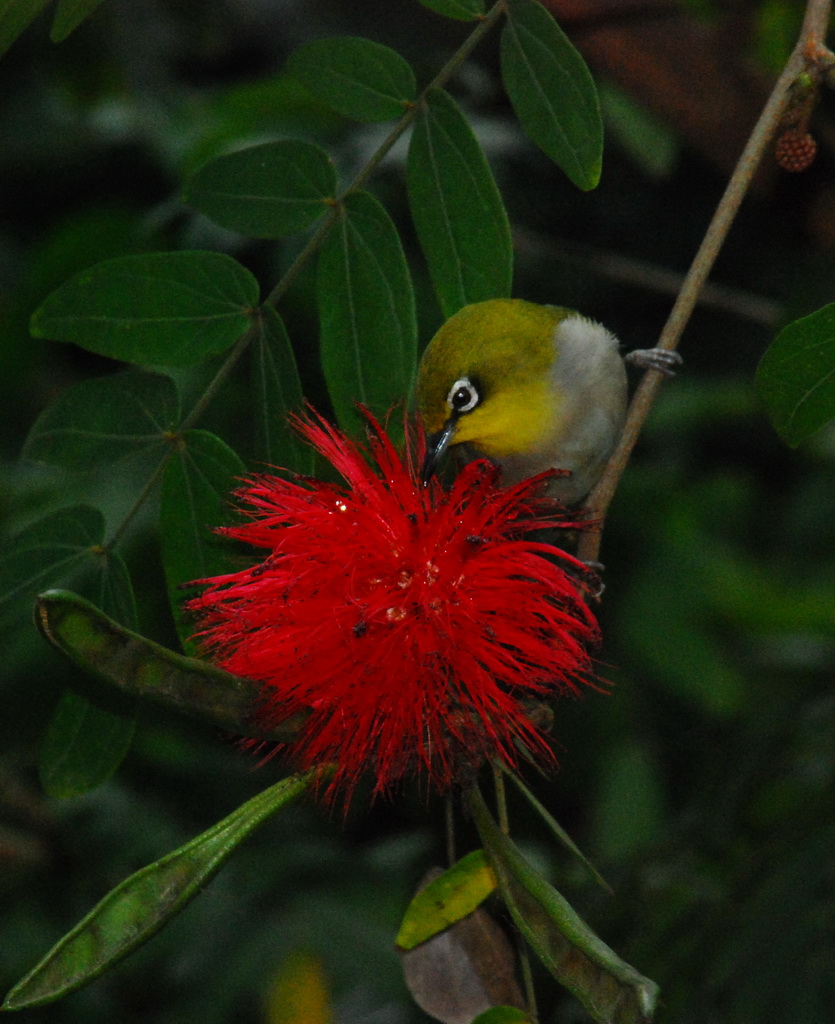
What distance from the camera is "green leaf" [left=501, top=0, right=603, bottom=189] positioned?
2.37 meters

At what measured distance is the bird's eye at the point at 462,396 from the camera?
10.0ft

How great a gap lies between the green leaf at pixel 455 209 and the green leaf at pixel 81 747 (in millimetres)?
1106

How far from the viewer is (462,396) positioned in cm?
307

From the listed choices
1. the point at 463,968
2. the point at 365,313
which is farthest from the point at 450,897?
the point at 365,313

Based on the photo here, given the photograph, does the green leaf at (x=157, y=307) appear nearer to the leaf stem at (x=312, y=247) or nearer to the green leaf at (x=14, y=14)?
the leaf stem at (x=312, y=247)

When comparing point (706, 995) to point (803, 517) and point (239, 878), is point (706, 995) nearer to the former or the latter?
point (239, 878)

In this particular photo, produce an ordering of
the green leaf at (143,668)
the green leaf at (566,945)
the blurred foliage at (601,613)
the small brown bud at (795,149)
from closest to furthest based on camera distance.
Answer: the green leaf at (566,945), the green leaf at (143,668), the small brown bud at (795,149), the blurred foliage at (601,613)

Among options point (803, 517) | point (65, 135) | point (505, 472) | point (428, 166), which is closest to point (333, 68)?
point (428, 166)

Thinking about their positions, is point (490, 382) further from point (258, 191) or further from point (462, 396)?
point (258, 191)

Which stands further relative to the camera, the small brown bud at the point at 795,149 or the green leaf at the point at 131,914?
the small brown bud at the point at 795,149

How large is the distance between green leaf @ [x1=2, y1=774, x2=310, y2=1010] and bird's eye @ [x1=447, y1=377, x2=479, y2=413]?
139 cm

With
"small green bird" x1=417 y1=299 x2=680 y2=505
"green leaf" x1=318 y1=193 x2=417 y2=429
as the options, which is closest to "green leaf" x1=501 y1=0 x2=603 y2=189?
"green leaf" x1=318 y1=193 x2=417 y2=429

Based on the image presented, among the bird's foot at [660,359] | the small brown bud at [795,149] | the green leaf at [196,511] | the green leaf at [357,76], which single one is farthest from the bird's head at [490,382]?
the small brown bud at [795,149]

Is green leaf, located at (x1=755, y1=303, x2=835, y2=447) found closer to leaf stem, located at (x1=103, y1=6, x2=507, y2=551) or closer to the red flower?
the red flower
